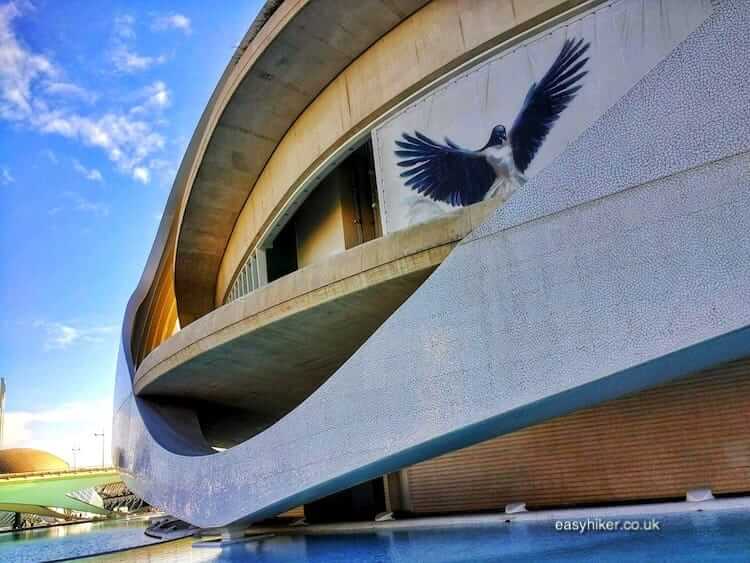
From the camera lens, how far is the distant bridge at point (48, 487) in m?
32.5

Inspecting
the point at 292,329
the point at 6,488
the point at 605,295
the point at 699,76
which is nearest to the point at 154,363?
the point at 292,329

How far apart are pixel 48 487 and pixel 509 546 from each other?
35.5 meters

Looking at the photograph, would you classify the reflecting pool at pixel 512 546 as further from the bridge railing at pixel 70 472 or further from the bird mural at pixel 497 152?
the bridge railing at pixel 70 472

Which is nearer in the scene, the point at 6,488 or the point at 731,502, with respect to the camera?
the point at 731,502

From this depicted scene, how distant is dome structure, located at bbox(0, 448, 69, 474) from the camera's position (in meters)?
47.4

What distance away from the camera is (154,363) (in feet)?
35.2

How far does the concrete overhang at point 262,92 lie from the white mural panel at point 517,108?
6.13 feet

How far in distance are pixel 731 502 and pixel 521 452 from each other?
3129 mm

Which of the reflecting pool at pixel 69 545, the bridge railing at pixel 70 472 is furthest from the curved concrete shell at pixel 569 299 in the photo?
the bridge railing at pixel 70 472

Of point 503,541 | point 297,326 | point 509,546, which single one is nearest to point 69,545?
point 297,326

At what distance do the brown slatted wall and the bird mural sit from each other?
3.61m

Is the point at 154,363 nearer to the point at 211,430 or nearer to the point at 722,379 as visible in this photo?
the point at 211,430

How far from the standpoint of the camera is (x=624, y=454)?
850cm

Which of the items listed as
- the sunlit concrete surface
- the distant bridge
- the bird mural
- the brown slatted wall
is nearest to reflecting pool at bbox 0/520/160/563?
the sunlit concrete surface
